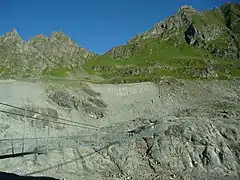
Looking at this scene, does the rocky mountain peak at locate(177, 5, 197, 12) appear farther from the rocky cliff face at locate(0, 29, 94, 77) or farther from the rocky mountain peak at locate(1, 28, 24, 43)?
the rocky mountain peak at locate(1, 28, 24, 43)

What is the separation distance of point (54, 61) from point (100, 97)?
91993 millimetres

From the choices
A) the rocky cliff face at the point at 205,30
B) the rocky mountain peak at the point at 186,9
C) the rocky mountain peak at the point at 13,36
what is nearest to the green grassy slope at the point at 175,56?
the rocky cliff face at the point at 205,30

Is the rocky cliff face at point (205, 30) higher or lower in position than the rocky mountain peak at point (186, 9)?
lower

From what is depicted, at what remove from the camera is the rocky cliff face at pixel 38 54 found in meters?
144

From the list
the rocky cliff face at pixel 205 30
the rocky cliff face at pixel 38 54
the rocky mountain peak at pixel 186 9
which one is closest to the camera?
the rocky cliff face at pixel 38 54

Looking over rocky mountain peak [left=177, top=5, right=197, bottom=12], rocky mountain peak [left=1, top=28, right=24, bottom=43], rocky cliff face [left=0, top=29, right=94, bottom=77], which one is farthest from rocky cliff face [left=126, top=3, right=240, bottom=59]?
rocky mountain peak [left=1, top=28, right=24, bottom=43]

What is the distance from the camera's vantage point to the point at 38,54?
158625 millimetres

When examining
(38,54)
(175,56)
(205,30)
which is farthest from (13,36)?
(205,30)

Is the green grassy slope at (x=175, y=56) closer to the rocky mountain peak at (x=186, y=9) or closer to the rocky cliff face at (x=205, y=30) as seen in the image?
the rocky cliff face at (x=205, y=30)

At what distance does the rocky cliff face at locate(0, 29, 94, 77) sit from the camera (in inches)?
5664

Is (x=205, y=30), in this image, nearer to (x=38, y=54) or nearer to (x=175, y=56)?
(x=175, y=56)

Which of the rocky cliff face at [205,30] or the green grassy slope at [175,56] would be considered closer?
the green grassy slope at [175,56]

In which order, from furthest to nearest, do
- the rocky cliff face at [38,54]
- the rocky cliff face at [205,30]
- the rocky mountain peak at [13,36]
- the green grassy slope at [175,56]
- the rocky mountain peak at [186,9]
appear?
the rocky mountain peak at [186,9]
the rocky mountain peak at [13,36]
the rocky cliff face at [205,30]
the rocky cliff face at [38,54]
the green grassy slope at [175,56]

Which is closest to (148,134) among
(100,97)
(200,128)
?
(200,128)
